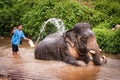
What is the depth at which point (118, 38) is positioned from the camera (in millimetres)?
15773

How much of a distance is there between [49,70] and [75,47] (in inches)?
66.3

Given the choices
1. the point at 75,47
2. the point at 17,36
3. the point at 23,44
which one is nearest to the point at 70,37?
the point at 75,47

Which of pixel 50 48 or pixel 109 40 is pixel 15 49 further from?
pixel 109 40

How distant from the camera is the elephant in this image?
1223cm

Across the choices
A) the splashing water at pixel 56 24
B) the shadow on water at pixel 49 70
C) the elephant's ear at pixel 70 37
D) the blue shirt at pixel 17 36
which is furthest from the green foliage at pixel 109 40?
the blue shirt at pixel 17 36

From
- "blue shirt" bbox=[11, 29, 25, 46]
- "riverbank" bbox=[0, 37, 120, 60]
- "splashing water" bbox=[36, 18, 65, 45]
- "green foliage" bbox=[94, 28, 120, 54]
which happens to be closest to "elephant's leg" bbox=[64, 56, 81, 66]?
"blue shirt" bbox=[11, 29, 25, 46]

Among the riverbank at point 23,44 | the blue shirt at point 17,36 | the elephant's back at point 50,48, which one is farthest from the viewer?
the riverbank at point 23,44

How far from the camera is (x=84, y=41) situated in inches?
489

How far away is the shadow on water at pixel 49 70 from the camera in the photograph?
34.0 feet

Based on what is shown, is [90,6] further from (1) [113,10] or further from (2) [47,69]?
(2) [47,69]

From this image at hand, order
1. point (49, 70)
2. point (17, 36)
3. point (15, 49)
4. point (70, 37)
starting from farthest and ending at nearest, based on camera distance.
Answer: point (15, 49) → point (17, 36) → point (70, 37) → point (49, 70)

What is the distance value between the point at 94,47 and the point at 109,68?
79 centimetres

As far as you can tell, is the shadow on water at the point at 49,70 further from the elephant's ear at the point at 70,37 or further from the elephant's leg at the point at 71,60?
the elephant's ear at the point at 70,37

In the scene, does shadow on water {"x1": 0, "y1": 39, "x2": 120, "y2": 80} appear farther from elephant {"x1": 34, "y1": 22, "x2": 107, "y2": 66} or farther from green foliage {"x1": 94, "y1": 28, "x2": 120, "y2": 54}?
green foliage {"x1": 94, "y1": 28, "x2": 120, "y2": 54}
